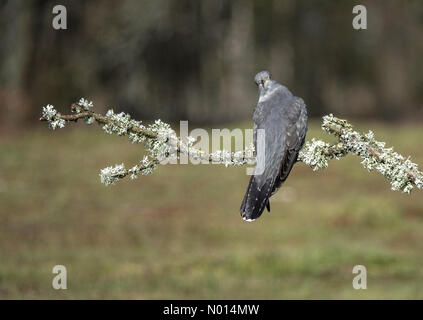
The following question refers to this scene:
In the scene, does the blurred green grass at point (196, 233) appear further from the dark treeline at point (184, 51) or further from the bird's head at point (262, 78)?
the dark treeline at point (184, 51)

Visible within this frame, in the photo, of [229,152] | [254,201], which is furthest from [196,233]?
[254,201]

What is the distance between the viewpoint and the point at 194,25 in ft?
106

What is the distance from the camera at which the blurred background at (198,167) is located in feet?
43.4

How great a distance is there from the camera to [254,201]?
16.0 ft

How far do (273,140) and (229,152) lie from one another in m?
0.51

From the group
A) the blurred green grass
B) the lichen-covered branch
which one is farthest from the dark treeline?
the lichen-covered branch

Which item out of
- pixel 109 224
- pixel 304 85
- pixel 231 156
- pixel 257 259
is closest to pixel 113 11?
pixel 304 85

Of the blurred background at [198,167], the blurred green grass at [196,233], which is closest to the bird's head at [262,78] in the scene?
the blurred green grass at [196,233]

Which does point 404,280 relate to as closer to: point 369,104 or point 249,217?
point 249,217

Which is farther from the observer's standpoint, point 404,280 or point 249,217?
point 404,280

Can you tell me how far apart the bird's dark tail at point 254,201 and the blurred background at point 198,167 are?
6598mm

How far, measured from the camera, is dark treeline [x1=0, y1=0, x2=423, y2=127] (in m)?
31.8

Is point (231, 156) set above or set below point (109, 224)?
below

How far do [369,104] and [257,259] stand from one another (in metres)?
25.6
